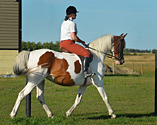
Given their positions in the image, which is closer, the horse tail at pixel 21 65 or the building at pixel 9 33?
the horse tail at pixel 21 65

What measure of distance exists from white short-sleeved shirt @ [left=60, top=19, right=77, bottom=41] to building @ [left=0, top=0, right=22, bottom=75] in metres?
18.2

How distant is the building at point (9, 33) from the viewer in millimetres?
25547

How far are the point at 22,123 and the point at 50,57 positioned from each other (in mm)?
1786

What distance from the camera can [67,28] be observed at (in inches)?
312

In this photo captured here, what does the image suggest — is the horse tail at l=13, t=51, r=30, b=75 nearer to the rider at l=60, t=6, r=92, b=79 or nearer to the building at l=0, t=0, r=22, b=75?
the rider at l=60, t=6, r=92, b=79

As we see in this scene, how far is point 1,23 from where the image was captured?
2577 cm

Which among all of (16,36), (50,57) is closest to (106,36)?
(50,57)

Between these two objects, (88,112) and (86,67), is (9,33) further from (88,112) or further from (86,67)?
(86,67)

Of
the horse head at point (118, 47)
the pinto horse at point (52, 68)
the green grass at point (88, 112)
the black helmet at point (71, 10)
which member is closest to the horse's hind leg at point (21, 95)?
the pinto horse at point (52, 68)

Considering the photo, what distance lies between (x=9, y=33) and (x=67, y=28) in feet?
61.4

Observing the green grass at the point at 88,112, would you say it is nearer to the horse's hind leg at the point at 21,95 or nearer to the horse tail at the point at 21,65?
the horse's hind leg at the point at 21,95

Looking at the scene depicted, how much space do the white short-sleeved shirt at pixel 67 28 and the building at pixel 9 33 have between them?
59.6ft

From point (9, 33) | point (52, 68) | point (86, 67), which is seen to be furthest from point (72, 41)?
point (9, 33)

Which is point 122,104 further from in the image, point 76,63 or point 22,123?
point 22,123
